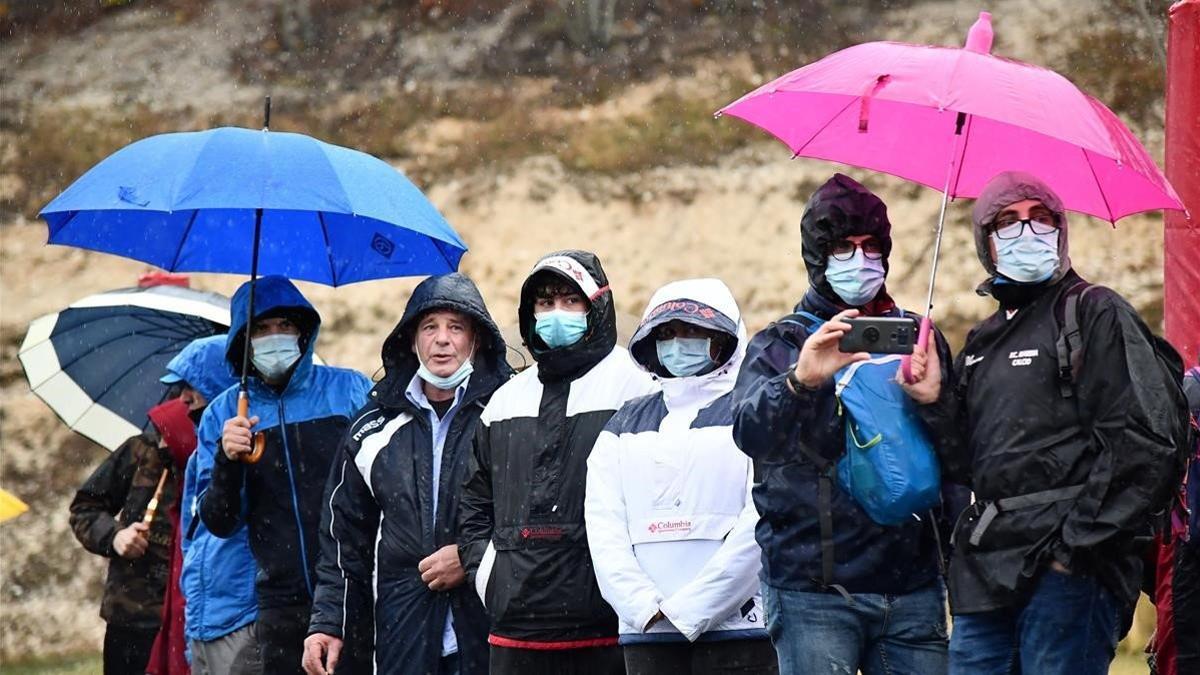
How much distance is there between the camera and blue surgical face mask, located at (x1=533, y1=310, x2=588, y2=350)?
727 centimetres

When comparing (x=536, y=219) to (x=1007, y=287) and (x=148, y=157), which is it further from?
(x=1007, y=287)

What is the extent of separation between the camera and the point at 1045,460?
555cm

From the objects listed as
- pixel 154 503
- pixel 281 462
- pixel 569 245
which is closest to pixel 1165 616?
pixel 281 462

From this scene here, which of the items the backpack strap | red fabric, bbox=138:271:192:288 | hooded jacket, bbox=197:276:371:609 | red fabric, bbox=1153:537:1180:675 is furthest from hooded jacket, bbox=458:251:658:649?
red fabric, bbox=138:271:192:288

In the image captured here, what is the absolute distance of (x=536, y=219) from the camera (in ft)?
61.0

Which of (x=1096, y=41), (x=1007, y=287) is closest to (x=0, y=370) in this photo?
(x=1096, y=41)

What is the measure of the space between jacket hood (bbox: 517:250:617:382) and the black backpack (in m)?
2.08

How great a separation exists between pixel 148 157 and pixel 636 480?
7.73 feet

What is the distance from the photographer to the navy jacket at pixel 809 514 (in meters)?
5.94

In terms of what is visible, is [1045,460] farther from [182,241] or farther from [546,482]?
[182,241]

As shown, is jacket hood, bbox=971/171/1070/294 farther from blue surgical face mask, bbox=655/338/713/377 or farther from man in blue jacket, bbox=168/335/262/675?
man in blue jacket, bbox=168/335/262/675

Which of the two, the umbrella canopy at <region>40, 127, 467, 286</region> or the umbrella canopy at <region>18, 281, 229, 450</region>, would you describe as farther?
the umbrella canopy at <region>18, 281, 229, 450</region>

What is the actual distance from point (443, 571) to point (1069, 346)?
107 inches

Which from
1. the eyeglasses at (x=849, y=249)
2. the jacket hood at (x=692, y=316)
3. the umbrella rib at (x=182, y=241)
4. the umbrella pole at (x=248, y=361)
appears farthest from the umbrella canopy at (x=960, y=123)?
the umbrella rib at (x=182, y=241)
